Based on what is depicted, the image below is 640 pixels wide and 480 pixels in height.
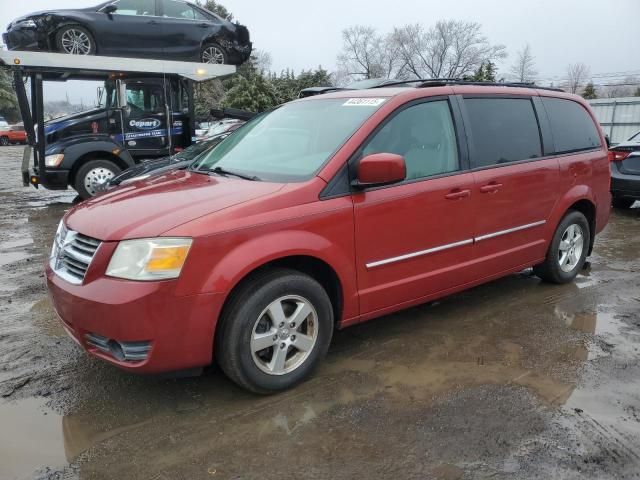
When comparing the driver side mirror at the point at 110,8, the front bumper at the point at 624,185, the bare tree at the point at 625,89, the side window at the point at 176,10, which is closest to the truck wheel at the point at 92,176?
the driver side mirror at the point at 110,8

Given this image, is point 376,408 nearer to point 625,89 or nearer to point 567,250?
point 567,250

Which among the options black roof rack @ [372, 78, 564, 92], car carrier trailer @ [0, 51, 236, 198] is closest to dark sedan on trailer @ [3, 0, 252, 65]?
car carrier trailer @ [0, 51, 236, 198]

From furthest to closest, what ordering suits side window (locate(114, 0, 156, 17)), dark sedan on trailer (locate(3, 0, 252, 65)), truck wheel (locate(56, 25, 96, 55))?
side window (locate(114, 0, 156, 17)) → truck wheel (locate(56, 25, 96, 55)) → dark sedan on trailer (locate(3, 0, 252, 65))

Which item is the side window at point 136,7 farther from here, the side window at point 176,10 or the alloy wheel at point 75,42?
the alloy wheel at point 75,42

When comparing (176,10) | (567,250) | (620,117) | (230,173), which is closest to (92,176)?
(176,10)

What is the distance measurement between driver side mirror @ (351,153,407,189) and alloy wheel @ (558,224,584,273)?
2.42 meters

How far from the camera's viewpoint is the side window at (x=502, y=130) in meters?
4.05

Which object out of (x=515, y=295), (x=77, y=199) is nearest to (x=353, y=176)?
(x=515, y=295)

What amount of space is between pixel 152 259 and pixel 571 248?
3.98 meters

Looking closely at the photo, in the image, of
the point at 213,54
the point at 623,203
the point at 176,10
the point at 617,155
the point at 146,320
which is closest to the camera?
the point at 146,320

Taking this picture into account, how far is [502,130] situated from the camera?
425 centimetres

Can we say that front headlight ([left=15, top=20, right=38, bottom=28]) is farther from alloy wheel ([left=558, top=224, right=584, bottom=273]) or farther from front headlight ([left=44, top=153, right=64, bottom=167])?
alloy wheel ([left=558, top=224, right=584, bottom=273])

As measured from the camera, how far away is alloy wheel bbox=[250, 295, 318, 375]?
3012 millimetres

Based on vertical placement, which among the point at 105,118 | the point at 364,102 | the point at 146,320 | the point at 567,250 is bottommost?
the point at 567,250
